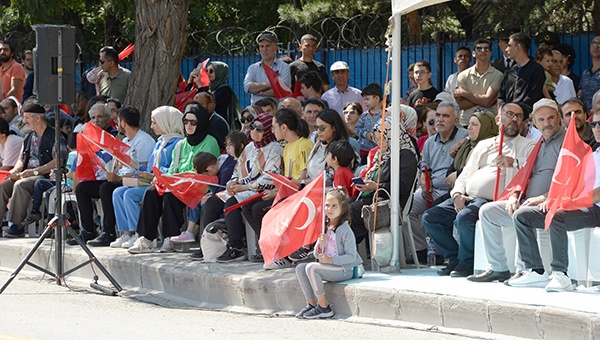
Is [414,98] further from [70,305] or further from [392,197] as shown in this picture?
[70,305]

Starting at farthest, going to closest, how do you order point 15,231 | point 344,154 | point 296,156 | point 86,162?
point 15,231
point 86,162
point 296,156
point 344,154

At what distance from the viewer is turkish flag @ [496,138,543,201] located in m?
10.4

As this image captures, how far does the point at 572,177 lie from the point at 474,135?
1.80 m

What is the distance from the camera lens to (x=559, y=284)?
31.5ft

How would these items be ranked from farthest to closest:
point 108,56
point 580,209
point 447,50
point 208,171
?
→ point 108,56
point 447,50
point 208,171
point 580,209

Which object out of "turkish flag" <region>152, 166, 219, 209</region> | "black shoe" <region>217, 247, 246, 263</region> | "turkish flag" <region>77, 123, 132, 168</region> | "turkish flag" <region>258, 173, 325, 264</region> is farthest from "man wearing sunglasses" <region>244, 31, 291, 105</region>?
"turkish flag" <region>258, 173, 325, 264</region>

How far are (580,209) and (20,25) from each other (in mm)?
17294

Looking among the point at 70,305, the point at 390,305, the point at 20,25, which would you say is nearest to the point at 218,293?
the point at 70,305

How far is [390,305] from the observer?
9.80 meters

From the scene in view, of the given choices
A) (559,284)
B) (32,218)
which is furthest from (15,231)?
(559,284)

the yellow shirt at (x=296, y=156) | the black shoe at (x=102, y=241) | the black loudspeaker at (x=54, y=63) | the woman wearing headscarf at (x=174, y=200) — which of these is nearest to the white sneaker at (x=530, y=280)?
the yellow shirt at (x=296, y=156)

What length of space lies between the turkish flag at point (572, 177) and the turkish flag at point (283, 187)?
2.93 meters

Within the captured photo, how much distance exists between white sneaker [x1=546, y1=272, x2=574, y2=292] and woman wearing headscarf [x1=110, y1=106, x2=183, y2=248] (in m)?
5.66

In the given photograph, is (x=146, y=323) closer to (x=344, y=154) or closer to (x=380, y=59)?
(x=344, y=154)
